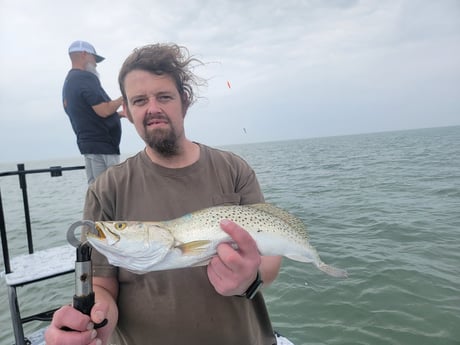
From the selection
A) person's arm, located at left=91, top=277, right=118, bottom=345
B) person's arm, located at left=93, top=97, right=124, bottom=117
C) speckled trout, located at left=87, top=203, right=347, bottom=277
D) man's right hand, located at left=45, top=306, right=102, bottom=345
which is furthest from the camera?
person's arm, located at left=93, top=97, right=124, bottom=117

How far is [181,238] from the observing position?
190cm

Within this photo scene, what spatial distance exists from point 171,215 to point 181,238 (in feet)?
0.79

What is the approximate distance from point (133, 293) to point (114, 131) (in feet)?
11.6

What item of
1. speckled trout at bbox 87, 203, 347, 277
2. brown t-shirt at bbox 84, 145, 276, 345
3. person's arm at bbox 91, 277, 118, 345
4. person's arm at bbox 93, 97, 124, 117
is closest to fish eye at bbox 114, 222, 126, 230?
speckled trout at bbox 87, 203, 347, 277

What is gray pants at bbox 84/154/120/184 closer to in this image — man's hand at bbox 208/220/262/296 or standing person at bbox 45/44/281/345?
standing person at bbox 45/44/281/345

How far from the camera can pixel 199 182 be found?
218 centimetres

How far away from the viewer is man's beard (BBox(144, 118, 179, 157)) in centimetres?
222

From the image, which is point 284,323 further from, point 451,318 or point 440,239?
point 440,239

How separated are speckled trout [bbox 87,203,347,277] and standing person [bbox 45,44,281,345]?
5.8 inches

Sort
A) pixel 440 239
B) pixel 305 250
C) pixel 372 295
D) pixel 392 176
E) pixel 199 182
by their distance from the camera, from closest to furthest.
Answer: pixel 199 182, pixel 305 250, pixel 372 295, pixel 440 239, pixel 392 176

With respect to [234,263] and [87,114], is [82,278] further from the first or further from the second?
[87,114]

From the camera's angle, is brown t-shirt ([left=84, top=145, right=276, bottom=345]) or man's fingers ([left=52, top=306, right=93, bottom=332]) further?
brown t-shirt ([left=84, top=145, right=276, bottom=345])

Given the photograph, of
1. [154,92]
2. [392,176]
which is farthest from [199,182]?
[392,176]

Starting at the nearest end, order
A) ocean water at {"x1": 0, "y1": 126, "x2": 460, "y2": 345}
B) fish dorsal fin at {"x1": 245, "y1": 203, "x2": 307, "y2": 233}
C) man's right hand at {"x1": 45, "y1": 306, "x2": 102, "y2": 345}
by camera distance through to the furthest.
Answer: man's right hand at {"x1": 45, "y1": 306, "x2": 102, "y2": 345}, fish dorsal fin at {"x1": 245, "y1": 203, "x2": 307, "y2": 233}, ocean water at {"x1": 0, "y1": 126, "x2": 460, "y2": 345}
